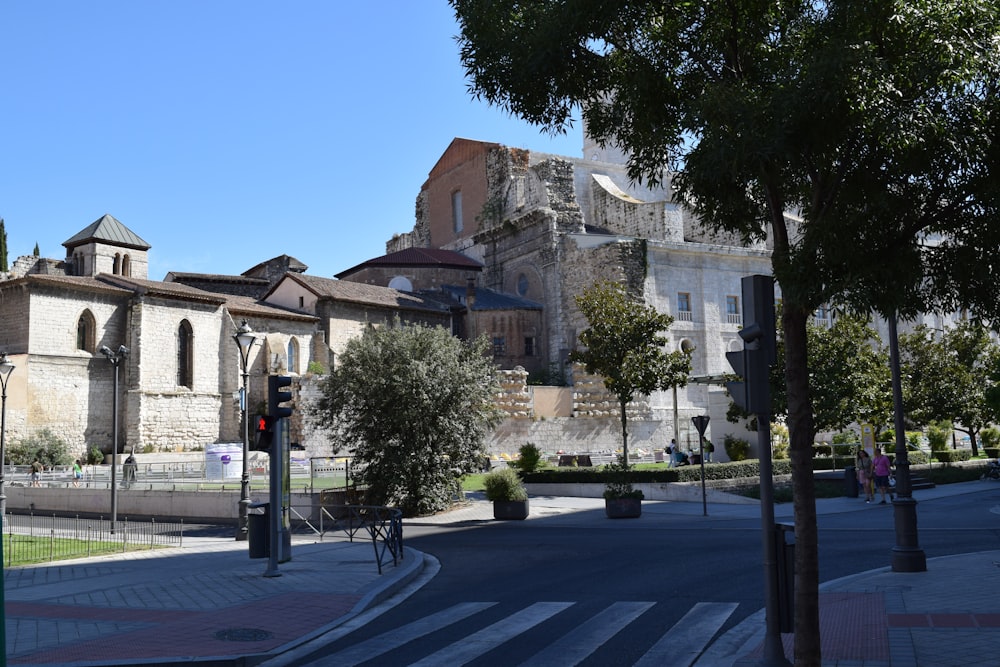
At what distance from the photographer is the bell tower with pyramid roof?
5966 cm

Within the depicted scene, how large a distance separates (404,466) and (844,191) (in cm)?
1740

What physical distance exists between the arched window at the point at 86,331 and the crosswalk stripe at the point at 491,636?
39.0 meters

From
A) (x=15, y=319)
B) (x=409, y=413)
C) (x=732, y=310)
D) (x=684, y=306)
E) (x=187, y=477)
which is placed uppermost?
(x=684, y=306)

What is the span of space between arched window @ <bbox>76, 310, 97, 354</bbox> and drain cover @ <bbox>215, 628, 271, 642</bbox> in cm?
3816

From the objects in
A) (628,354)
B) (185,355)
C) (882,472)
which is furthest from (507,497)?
(185,355)

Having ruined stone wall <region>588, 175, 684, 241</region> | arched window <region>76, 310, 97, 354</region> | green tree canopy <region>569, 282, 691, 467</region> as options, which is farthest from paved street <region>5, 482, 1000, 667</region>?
ruined stone wall <region>588, 175, 684, 241</region>

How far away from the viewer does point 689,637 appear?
27.7 feet

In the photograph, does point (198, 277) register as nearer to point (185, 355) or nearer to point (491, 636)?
point (185, 355)

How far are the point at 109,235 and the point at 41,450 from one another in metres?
26.3

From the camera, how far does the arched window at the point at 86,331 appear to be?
4312 centimetres

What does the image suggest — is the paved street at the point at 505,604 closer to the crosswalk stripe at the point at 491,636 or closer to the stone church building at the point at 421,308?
the crosswalk stripe at the point at 491,636

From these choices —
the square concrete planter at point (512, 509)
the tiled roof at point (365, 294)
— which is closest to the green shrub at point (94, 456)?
the tiled roof at point (365, 294)

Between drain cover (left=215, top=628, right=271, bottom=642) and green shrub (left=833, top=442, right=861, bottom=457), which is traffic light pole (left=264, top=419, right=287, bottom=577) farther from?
green shrub (left=833, top=442, right=861, bottom=457)

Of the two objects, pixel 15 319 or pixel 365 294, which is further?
pixel 365 294
